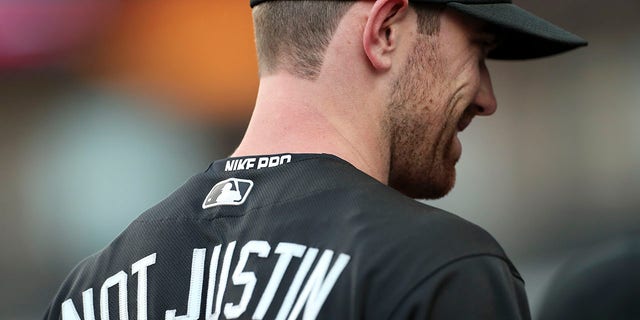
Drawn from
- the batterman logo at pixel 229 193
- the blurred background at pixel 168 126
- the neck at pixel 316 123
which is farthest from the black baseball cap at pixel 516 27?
the blurred background at pixel 168 126

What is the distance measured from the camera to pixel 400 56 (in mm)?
1523

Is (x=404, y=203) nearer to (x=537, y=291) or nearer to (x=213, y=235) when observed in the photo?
(x=213, y=235)

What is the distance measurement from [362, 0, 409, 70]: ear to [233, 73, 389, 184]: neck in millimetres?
65

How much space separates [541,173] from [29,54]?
148 inches

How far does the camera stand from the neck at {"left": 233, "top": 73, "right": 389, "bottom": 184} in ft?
4.77

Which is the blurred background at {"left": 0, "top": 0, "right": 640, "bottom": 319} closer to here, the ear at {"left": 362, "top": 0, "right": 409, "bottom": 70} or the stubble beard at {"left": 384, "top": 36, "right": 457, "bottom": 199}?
the stubble beard at {"left": 384, "top": 36, "right": 457, "bottom": 199}

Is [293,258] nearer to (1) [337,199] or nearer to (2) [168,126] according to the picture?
(1) [337,199]

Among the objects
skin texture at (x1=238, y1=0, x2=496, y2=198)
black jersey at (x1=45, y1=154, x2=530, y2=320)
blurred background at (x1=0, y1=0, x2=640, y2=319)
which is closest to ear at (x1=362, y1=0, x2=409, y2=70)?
skin texture at (x1=238, y1=0, x2=496, y2=198)

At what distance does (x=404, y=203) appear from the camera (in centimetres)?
131

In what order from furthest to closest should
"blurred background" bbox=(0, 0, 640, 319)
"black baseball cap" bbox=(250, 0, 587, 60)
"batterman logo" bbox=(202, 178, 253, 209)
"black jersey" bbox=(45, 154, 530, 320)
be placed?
"blurred background" bbox=(0, 0, 640, 319)
"black baseball cap" bbox=(250, 0, 587, 60)
"batterman logo" bbox=(202, 178, 253, 209)
"black jersey" bbox=(45, 154, 530, 320)

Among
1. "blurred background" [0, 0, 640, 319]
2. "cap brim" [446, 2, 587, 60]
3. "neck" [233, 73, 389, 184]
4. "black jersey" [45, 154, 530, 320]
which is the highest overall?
"cap brim" [446, 2, 587, 60]

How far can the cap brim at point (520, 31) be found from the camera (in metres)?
1.54

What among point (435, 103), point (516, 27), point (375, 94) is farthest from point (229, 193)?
point (516, 27)

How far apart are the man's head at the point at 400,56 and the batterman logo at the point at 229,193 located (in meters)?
0.21
